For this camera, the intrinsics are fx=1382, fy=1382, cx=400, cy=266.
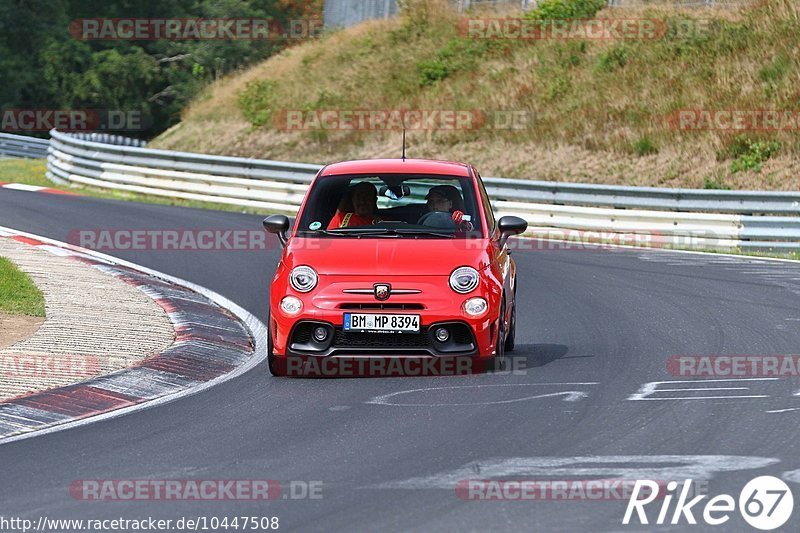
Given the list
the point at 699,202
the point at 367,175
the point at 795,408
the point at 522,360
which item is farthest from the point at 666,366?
the point at 699,202

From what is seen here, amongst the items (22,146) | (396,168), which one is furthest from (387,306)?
(22,146)

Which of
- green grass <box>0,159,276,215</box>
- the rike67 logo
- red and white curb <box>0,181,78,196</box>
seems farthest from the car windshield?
red and white curb <box>0,181,78,196</box>

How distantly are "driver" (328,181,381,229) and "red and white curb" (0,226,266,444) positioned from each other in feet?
4.45

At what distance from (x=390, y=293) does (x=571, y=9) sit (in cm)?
2778

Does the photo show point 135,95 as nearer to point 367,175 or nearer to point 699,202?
point 699,202

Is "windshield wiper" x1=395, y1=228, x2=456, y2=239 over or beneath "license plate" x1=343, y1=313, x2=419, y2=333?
over

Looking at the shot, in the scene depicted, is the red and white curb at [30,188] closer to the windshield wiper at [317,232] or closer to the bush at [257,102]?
the bush at [257,102]

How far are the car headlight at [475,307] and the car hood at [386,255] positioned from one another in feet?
0.91

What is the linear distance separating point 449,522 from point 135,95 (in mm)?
49298

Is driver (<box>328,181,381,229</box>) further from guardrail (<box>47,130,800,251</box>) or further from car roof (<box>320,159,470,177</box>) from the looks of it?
guardrail (<box>47,130,800,251</box>)

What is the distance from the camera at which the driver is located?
37.5 feet

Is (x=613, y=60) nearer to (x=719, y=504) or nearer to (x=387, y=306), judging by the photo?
(x=387, y=306)

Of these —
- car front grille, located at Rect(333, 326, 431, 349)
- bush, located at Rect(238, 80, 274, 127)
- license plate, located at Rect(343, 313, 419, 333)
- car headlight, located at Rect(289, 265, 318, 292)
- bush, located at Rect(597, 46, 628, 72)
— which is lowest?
car front grille, located at Rect(333, 326, 431, 349)

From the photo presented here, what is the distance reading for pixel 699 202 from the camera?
883 inches
